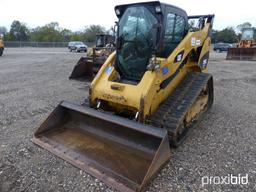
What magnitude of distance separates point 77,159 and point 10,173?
86 centimetres

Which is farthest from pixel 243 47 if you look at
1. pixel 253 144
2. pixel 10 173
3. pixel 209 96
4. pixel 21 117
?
pixel 10 173

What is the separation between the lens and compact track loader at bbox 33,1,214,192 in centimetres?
312

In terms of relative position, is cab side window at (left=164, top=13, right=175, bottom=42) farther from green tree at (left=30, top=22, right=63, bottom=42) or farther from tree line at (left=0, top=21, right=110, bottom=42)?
green tree at (left=30, top=22, right=63, bottom=42)

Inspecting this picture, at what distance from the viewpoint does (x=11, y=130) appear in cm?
438

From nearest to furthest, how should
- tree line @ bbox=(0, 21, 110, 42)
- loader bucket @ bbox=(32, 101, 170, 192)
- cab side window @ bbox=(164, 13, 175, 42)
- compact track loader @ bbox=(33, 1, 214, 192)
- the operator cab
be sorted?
loader bucket @ bbox=(32, 101, 170, 192), compact track loader @ bbox=(33, 1, 214, 192), the operator cab, cab side window @ bbox=(164, 13, 175, 42), tree line @ bbox=(0, 21, 110, 42)

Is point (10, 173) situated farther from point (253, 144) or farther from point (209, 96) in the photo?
point (209, 96)

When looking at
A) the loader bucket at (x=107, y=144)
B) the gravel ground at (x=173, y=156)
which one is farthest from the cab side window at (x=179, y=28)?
the loader bucket at (x=107, y=144)

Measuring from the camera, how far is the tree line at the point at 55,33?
62250 millimetres

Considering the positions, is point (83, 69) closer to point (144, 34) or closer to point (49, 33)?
point (144, 34)

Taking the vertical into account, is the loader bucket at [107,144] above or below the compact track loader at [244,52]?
below

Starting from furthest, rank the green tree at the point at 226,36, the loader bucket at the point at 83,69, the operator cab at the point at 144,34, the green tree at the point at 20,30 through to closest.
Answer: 1. the green tree at the point at 20,30
2. the green tree at the point at 226,36
3. the loader bucket at the point at 83,69
4. the operator cab at the point at 144,34

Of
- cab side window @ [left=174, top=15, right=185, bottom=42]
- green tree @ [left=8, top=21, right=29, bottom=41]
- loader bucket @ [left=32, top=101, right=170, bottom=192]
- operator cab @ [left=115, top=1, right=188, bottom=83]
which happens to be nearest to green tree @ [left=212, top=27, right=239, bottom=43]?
green tree @ [left=8, top=21, right=29, bottom=41]

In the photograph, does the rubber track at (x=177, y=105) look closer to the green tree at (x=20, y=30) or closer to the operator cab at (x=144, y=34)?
the operator cab at (x=144, y=34)

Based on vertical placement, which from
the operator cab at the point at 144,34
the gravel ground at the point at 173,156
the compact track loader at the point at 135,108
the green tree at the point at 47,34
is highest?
the green tree at the point at 47,34
